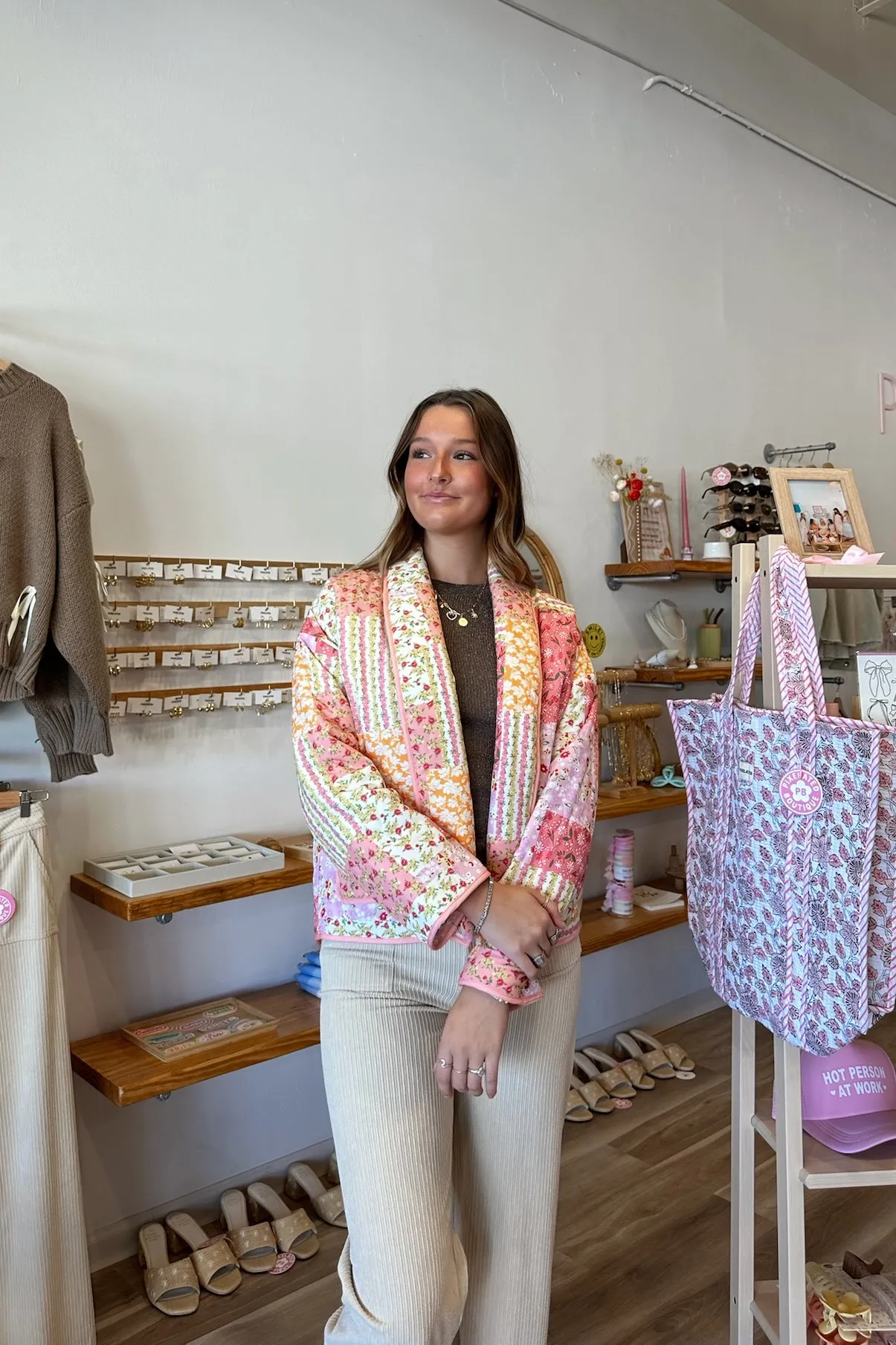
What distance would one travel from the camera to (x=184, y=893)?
6.41ft

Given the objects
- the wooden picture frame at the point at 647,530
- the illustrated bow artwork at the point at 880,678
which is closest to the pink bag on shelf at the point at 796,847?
the illustrated bow artwork at the point at 880,678

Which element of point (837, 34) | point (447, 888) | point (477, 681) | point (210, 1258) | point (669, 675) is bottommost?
point (210, 1258)

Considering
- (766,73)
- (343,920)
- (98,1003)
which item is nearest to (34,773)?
(98,1003)

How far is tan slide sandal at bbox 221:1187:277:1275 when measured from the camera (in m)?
2.11

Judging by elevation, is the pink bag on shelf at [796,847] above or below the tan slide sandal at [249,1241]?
above

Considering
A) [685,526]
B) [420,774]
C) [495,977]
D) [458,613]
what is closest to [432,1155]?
[495,977]

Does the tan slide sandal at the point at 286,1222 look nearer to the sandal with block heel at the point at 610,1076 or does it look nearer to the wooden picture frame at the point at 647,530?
the sandal with block heel at the point at 610,1076

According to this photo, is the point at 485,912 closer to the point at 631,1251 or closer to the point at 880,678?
the point at 880,678

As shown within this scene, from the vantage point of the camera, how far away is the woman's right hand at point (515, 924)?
127cm

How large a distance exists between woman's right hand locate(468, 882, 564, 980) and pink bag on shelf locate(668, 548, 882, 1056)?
0.40 metres

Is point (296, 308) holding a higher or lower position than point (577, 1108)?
higher

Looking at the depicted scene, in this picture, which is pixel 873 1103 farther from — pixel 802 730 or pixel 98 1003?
pixel 98 1003

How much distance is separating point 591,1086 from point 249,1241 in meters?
1.06

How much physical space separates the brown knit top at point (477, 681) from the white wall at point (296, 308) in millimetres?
948
